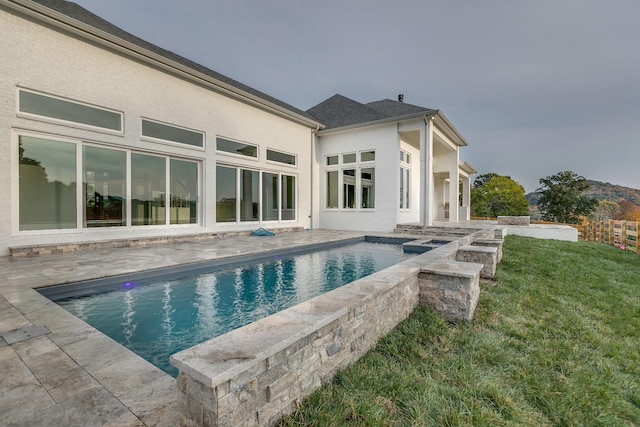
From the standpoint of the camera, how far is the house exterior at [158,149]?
5676mm

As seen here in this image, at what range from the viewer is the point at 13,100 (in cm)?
546

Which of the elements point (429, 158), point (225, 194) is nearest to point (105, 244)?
point (225, 194)

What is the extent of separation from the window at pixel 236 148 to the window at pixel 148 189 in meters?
1.82

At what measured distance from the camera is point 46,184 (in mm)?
5984

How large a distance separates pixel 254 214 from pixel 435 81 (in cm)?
1791

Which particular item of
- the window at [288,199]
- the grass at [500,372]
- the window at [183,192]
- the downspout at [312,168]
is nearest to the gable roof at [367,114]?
the downspout at [312,168]

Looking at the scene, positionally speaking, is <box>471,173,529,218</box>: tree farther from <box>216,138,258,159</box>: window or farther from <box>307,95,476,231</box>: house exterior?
<box>216,138,258,159</box>: window

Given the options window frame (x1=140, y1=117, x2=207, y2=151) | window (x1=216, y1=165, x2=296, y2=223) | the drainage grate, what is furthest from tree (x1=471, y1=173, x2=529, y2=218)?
the drainage grate

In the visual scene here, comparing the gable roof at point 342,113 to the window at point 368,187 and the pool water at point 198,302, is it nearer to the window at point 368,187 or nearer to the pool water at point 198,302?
the window at point 368,187

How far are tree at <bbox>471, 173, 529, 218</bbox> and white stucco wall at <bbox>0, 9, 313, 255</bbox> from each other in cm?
2657

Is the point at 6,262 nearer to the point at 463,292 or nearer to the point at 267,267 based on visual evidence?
the point at 267,267

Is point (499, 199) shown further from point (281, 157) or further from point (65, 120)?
point (65, 120)

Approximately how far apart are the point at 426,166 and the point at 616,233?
8254mm

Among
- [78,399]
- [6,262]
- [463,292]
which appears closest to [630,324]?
[463,292]
